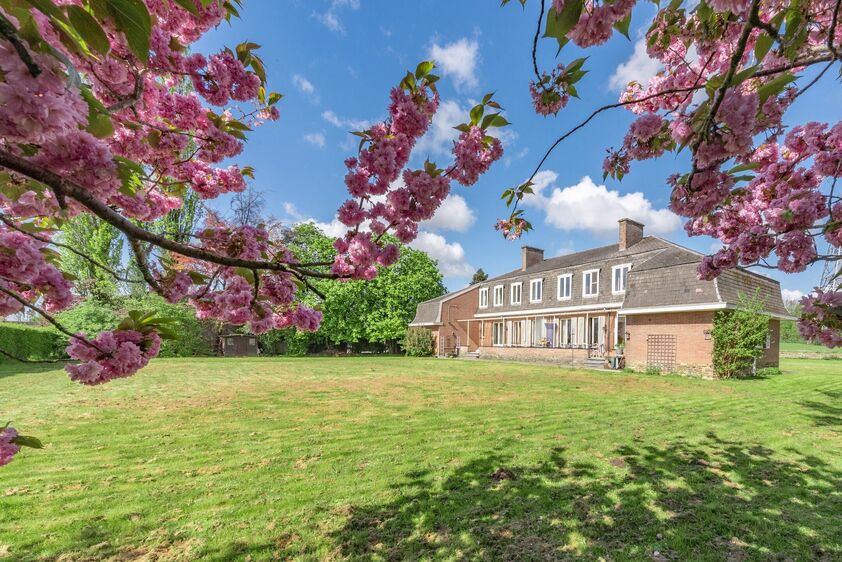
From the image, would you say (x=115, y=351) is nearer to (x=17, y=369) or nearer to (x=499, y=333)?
(x=17, y=369)

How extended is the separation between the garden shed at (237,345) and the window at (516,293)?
20.5 meters

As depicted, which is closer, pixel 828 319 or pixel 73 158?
pixel 73 158

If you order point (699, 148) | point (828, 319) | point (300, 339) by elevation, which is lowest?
point (300, 339)

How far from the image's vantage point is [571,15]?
135 centimetres

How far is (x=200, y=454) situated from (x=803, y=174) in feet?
22.3

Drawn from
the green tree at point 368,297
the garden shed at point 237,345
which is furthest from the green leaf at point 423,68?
the garden shed at point 237,345

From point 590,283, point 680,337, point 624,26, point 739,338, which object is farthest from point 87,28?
point 590,283

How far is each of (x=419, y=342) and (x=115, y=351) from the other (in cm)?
2827

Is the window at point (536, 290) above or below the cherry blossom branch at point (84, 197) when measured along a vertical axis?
above

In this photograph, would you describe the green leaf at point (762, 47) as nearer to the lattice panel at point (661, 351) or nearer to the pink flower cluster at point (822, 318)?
A: the pink flower cluster at point (822, 318)

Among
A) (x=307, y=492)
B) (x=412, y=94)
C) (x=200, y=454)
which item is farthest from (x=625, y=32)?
(x=200, y=454)

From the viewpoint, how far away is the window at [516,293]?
2647cm

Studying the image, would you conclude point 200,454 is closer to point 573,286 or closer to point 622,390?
point 622,390

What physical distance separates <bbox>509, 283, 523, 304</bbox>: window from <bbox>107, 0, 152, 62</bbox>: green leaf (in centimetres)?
2650
